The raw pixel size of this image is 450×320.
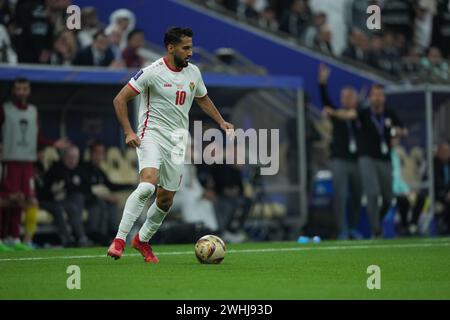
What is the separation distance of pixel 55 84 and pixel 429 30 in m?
13.3

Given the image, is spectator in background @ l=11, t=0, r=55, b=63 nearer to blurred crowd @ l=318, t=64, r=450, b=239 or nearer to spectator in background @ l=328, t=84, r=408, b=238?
blurred crowd @ l=318, t=64, r=450, b=239

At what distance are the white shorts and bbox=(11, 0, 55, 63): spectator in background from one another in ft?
24.0

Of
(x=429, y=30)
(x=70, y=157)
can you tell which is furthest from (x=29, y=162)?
(x=429, y=30)

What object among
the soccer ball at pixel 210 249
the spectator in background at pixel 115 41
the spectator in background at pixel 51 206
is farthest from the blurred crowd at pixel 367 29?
the soccer ball at pixel 210 249

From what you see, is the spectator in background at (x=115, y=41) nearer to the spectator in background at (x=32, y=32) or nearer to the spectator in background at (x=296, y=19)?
the spectator in background at (x=32, y=32)

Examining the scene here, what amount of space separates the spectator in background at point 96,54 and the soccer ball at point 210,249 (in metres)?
8.03

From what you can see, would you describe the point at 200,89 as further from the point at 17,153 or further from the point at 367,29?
the point at 367,29

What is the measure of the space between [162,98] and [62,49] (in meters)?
7.47

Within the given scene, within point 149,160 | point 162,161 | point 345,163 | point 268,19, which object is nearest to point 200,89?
point 162,161

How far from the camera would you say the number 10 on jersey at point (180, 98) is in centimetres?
1239

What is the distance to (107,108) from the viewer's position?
21.3 meters

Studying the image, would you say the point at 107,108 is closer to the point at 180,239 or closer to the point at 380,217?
the point at 180,239

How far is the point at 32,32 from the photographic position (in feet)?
62.6

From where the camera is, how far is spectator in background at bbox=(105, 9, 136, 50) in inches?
829
